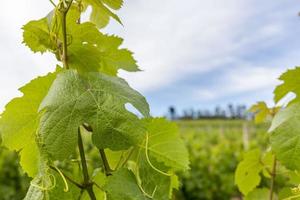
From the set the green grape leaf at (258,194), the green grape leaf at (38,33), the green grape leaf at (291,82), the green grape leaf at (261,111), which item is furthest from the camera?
the green grape leaf at (261,111)

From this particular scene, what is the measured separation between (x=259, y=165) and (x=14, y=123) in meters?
1.11

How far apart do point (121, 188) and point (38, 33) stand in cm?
44

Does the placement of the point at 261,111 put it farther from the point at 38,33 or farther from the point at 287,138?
the point at 38,33

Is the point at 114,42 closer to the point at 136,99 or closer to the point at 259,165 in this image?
the point at 136,99

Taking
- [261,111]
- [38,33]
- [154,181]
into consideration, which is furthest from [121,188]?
[261,111]

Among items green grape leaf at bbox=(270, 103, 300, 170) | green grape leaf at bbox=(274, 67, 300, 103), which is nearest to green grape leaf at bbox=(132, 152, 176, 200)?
green grape leaf at bbox=(270, 103, 300, 170)

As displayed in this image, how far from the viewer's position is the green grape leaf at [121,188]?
100 cm

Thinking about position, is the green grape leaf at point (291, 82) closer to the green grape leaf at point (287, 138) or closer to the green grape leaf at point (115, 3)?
the green grape leaf at point (287, 138)

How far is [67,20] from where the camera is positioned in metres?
1.18

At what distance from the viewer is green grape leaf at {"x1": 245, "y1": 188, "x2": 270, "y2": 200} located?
177 cm

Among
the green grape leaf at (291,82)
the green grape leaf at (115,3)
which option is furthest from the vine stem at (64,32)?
the green grape leaf at (291,82)

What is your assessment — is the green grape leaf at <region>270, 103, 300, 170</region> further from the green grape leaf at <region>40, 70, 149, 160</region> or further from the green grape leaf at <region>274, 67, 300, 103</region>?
the green grape leaf at <region>40, 70, 149, 160</region>

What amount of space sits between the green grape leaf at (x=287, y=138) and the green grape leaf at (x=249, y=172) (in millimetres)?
555

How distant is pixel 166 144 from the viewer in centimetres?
135
